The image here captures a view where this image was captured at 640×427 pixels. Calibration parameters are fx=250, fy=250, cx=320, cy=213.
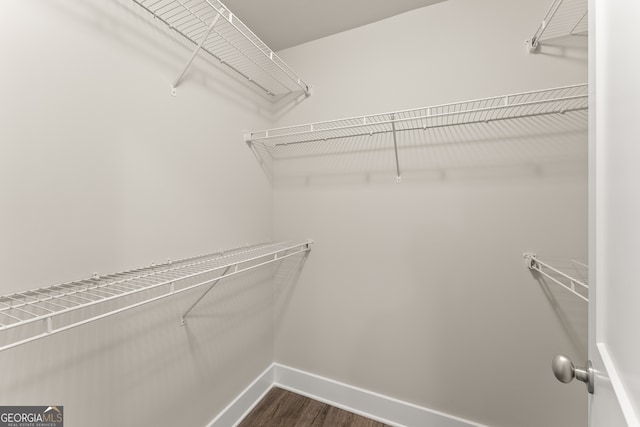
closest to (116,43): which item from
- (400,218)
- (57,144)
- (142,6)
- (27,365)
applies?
(142,6)

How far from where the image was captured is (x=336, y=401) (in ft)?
5.37

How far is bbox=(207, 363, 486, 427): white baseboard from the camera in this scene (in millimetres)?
1405

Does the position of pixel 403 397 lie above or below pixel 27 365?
below

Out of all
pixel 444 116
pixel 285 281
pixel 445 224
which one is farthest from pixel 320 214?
pixel 444 116

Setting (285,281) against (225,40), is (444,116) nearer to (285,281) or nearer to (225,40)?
(225,40)

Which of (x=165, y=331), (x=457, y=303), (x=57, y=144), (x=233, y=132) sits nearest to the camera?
(x=57, y=144)

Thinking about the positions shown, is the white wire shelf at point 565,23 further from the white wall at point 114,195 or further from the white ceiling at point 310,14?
the white wall at point 114,195

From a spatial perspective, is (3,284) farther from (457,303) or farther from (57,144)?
(457,303)

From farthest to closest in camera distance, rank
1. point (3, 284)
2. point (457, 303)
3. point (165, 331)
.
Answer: point (457, 303), point (165, 331), point (3, 284)

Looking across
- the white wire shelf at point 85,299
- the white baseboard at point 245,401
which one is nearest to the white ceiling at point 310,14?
the white wire shelf at point 85,299

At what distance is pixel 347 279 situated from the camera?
64.0 inches

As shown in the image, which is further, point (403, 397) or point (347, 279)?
point (347, 279)

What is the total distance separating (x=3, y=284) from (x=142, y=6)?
1084 millimetres

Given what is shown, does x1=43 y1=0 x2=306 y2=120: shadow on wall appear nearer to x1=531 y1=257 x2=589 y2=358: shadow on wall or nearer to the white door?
the white door
